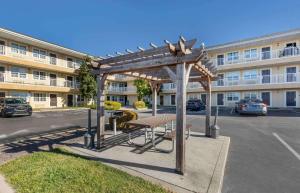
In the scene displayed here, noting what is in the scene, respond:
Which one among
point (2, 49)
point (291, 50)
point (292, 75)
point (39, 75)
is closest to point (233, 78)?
point (292, 75)

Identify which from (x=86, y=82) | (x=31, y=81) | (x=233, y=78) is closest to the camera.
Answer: (x=31, y=81)

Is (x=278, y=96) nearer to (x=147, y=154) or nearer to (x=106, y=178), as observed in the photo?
(x=147, y=154)

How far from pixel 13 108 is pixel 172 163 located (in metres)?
16.2

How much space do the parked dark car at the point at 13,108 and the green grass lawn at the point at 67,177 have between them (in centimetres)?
1287

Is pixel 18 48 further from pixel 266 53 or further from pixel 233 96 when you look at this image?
pixel 266 53

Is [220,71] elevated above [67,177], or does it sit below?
above

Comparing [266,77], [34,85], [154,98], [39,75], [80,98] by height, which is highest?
[39,75]

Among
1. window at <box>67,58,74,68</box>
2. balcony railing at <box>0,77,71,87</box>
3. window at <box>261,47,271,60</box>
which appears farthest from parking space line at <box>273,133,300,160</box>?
window at <box>67,58,74,68</box>

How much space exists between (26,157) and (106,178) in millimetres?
3010

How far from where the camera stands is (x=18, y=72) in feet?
70.9

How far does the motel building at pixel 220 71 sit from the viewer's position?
20609 millimetres

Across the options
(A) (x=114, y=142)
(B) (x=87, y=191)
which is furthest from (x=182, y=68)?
(A) (x=114, y=142)

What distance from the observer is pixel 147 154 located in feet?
17.9

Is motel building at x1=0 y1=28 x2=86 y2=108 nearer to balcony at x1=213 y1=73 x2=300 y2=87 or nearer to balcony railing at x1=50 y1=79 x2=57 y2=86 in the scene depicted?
balcony railing at x1=50 y1=79 x2=57 y2=86
